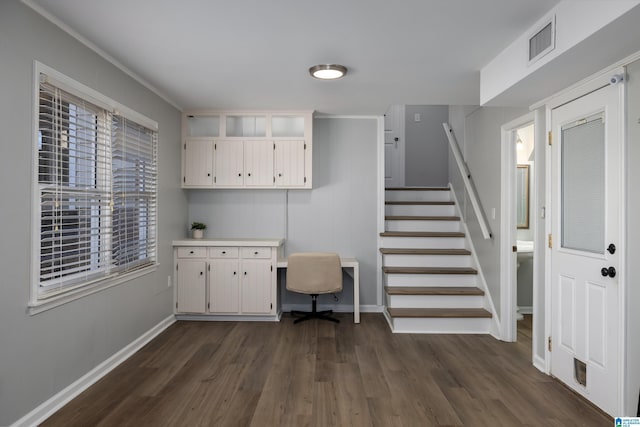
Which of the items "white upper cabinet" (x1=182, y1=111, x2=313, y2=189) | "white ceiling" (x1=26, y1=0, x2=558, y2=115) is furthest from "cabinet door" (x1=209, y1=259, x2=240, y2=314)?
"white ceiling" (x1=26, y1=0, x2=558, y2=115)

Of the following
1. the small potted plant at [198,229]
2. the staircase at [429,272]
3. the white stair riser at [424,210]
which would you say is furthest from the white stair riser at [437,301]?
the small potted plant at [198,229]

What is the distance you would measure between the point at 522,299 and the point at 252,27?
451 cm

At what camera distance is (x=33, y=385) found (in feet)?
7.12

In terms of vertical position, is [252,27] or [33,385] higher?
[252,27]

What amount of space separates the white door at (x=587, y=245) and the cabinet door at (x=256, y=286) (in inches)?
109

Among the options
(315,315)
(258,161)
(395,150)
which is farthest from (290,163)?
(395,150)

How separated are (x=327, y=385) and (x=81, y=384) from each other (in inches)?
68.3

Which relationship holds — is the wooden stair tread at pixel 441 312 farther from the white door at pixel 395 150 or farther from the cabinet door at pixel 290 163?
the white door at pixel 395 150

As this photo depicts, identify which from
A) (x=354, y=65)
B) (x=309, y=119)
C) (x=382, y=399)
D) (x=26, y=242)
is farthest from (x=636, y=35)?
(x=26, y=242)

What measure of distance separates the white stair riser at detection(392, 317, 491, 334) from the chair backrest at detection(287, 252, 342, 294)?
0.78 meters

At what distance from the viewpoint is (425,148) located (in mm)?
6508

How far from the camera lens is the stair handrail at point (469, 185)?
157 inches

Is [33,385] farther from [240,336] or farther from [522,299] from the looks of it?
[522,299]

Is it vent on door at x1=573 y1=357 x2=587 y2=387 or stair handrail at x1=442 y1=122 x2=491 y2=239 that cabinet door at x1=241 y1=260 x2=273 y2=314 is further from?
vent on door at x1=573 y1=357 x2=587 y2=387
